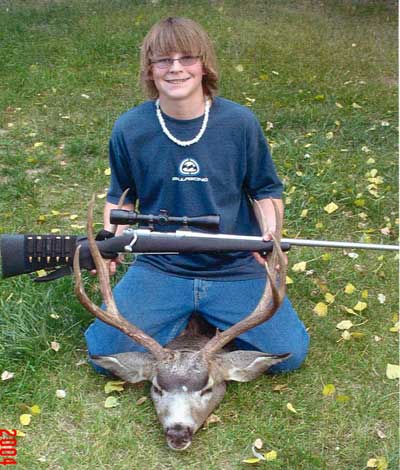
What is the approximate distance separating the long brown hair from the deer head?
952 mm

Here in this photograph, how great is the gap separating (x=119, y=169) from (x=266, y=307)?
4.15ft

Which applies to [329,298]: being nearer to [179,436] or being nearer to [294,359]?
[294,359]

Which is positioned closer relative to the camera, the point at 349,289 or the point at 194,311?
the point at 194,311

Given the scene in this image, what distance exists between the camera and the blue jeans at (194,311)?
3969 mm

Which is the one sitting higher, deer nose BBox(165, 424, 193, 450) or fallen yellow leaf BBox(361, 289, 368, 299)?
deer nose BBox(165, 424, 193, 450)

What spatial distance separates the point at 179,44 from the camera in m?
3.77

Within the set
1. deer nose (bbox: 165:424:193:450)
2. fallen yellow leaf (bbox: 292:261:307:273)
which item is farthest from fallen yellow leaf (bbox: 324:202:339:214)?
deer nose (bbox: 165:424:193:450)

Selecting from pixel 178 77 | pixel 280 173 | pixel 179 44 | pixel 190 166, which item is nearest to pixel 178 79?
pixel 178 77

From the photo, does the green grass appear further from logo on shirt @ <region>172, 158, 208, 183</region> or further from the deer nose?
logo on shirt @ <region>172, 158, 208, 183</region>

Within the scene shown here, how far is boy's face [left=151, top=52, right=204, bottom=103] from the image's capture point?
380 cm

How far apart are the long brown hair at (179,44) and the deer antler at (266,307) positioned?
102 centimetres

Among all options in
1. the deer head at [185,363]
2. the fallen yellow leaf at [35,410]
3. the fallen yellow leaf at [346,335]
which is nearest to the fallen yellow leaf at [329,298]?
the fallen yellow leaf at [346,335]

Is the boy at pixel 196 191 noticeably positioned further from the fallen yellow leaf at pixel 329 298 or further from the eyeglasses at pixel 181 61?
the fallen yellow leaf at pixel 329 298

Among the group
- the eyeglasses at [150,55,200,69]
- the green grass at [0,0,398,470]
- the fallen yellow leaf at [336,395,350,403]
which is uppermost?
the eyeglasses at [150,55,200,69]
